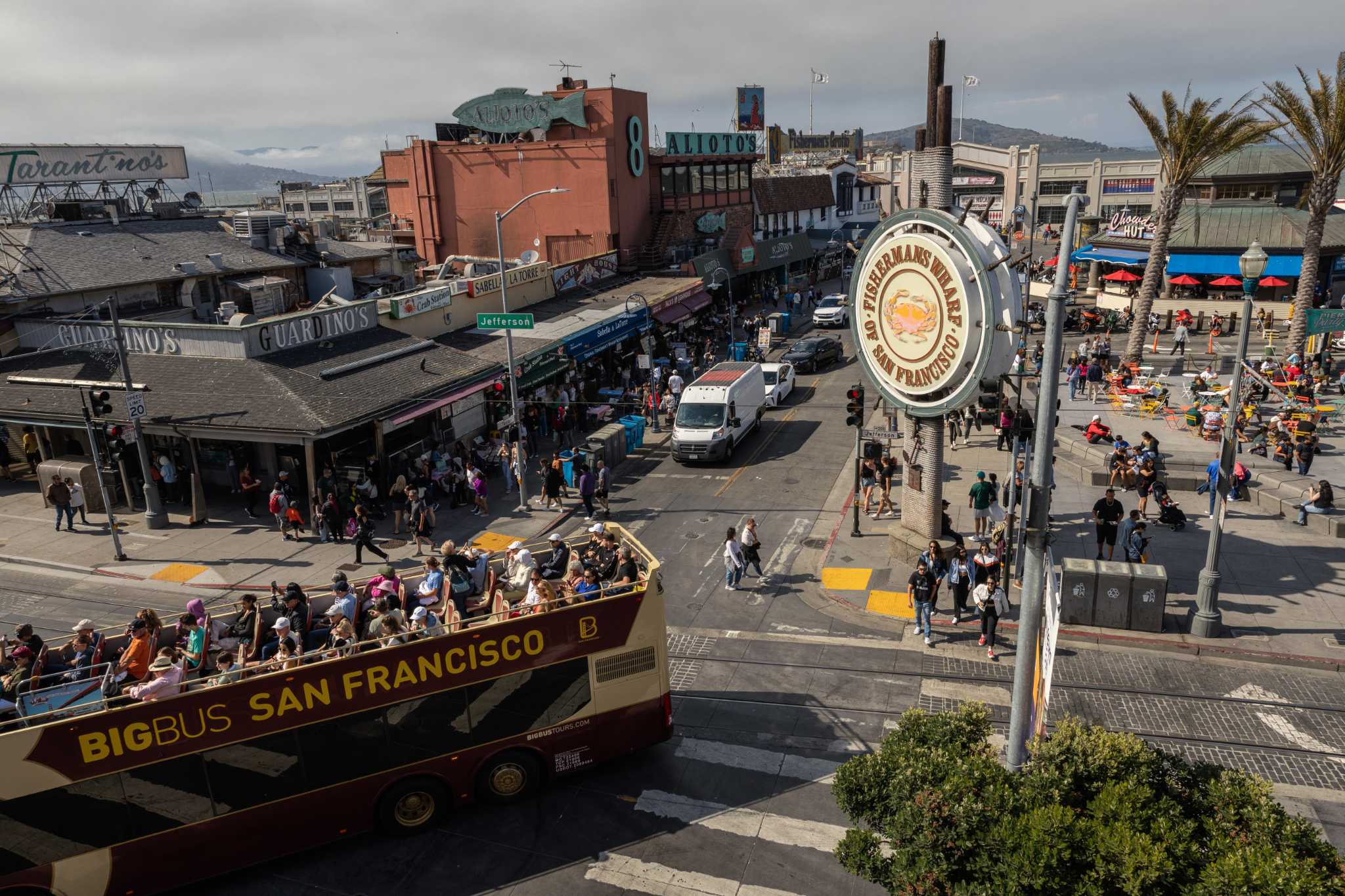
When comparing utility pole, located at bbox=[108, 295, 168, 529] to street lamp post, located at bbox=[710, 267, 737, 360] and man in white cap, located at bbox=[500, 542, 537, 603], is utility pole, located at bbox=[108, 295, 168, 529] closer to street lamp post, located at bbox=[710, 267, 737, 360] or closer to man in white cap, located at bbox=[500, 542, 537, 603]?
man in white cap, located at bbox=[500, 542, 537, 603]

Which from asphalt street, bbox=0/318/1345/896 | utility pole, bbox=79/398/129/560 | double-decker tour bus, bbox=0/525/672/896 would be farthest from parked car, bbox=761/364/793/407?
double-decker tour bus, bbox=0/525/672/896

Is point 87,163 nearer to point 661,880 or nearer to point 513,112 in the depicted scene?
point 513,112

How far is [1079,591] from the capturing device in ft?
56.3

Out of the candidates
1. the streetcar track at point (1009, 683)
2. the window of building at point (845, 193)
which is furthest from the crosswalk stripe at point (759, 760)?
the window of building at point (845, 193)

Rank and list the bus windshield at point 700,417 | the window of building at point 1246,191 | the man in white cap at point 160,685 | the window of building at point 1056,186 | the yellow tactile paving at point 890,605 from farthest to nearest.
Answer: the window of building at point 1056,186, the window of building at point 1246,191, the bus windshield at point 700,417, the yellow tactile paving at point 890,605, the man in white cap at point 160,685

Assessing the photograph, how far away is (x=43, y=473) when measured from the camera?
80.8 feet

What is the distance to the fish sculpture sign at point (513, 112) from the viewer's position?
4731cm

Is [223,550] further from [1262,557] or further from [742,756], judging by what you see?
[1262,557]

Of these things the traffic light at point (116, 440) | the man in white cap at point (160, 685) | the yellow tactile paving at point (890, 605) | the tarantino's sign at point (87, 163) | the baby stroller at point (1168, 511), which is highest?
the tarantino's sign at point (87, 163)

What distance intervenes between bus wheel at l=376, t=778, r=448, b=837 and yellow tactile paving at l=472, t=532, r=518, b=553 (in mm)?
10070

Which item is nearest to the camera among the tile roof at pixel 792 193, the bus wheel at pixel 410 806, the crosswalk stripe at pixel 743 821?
the crosswalk stripe at pixel 743 821

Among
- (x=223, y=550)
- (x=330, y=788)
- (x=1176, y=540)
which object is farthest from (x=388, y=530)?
(x=1176, y=540)

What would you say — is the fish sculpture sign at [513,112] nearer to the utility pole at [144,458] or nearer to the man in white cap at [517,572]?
the utility pole at [144,458]

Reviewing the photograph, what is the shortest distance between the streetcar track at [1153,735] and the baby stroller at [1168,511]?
914cm
